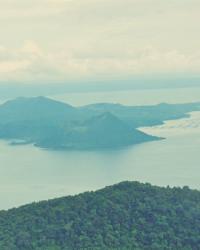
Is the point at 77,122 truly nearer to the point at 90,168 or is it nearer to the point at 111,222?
the point at 90,168

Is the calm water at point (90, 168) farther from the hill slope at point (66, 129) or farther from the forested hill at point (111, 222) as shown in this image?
the forested hill at point (111, 222)

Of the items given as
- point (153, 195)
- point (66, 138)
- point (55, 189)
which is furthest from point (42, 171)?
point (153, 195)

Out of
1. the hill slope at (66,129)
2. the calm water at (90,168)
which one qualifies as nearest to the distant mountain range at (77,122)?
the hill slope at (66,129)

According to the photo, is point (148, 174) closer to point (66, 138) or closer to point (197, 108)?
point (66, 138)

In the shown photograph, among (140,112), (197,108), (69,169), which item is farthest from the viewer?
(197,108)

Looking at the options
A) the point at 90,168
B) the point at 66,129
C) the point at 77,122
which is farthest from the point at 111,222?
the point at 77,122

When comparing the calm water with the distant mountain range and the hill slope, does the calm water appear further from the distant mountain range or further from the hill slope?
the distant mountain range

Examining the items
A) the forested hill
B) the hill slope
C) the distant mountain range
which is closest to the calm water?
the hill slope
